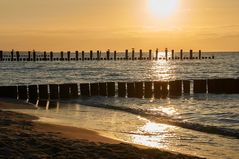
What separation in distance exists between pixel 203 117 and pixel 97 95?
36.5 feet

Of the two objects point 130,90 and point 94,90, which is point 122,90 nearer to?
point 130,90

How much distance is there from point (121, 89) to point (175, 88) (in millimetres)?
3929

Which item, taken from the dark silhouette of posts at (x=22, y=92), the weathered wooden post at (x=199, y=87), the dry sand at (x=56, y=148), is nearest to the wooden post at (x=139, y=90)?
the weathered wooden post at (x=199, y=87)

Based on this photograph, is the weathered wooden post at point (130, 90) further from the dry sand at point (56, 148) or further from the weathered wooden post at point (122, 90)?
the dry sand at point (56, 148)

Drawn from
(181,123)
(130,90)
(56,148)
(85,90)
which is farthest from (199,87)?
(56,148)

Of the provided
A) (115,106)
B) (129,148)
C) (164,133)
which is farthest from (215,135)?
(115,106)

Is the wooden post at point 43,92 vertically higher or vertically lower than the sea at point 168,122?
higher

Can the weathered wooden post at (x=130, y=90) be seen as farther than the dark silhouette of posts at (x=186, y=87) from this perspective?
No

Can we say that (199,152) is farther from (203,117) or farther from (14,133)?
(203,117)

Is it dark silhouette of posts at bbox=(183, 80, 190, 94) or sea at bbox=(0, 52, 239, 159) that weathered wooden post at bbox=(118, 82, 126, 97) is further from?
→ dark silhouette of posts at bbox=(183, 80, 190, 94)

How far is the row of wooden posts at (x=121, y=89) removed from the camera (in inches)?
1120

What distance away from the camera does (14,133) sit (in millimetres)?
11594

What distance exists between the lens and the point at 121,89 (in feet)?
104

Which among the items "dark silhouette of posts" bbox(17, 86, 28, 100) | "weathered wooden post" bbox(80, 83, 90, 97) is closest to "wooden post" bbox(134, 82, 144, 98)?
"weathered wooden post" bbox(80, 83, 90, 97)
